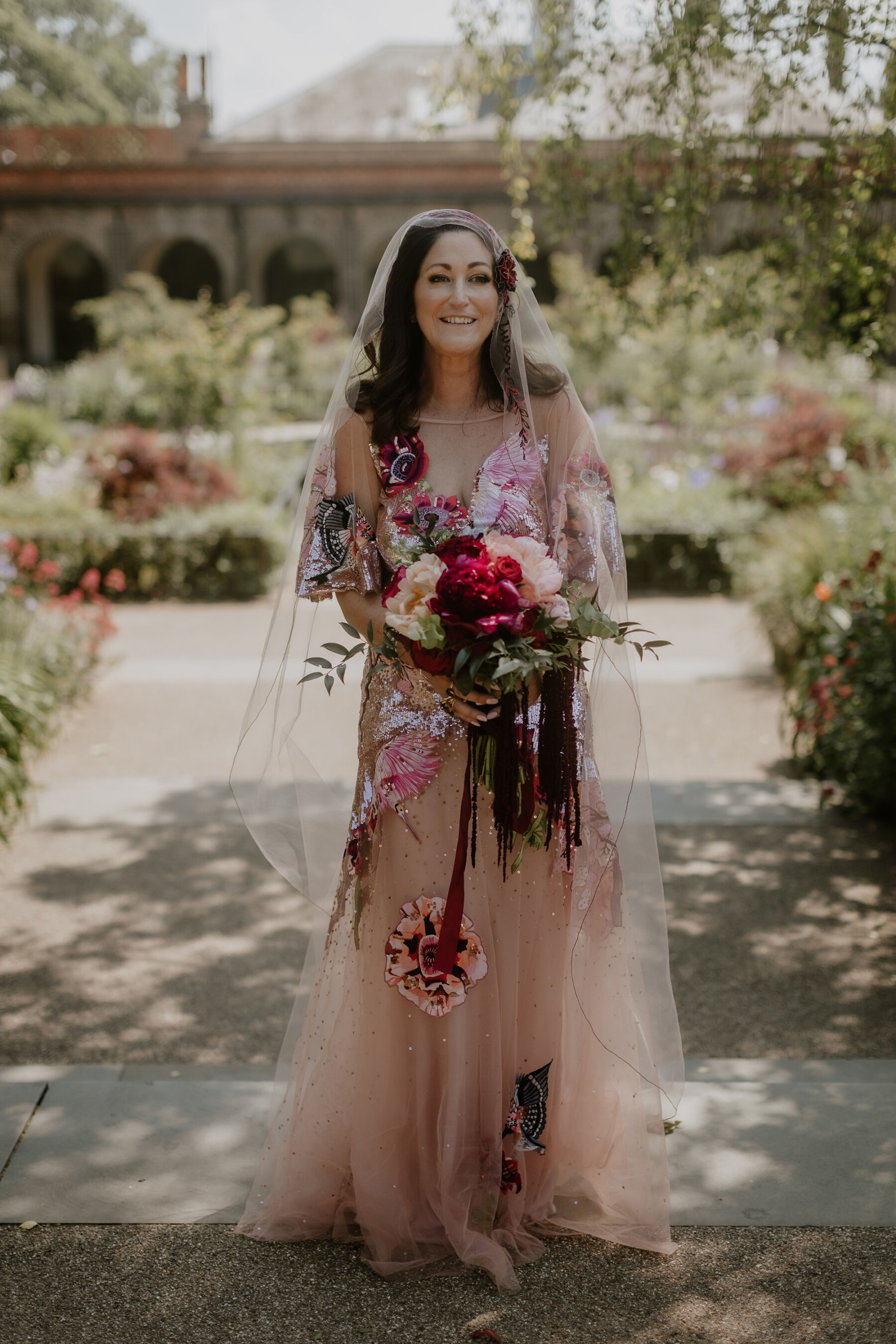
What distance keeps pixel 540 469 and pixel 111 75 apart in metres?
47.8

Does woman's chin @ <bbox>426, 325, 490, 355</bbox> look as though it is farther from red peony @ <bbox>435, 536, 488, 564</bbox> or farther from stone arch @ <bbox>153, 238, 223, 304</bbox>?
stone arch @ <bbox>153, 238, 223, 304</bbox>

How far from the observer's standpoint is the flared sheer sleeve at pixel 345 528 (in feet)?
8.29

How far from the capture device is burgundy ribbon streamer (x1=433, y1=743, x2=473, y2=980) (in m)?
2.37

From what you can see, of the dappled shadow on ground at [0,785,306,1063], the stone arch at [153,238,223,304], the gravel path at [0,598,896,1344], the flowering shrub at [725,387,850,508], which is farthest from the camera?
the stone arch at [153,238,223,304]

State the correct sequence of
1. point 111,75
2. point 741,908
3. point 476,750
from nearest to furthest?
point 476,750 < point 741,908 < point 111,75

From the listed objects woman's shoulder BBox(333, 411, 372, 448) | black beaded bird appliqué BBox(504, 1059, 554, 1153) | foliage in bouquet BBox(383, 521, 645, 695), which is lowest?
black beaded bird appliqué BBox(504, 1059, 554, 1153)

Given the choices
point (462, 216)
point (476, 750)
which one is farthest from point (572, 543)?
point (462, 216)

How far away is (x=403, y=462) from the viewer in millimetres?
2479

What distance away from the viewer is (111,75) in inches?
1706

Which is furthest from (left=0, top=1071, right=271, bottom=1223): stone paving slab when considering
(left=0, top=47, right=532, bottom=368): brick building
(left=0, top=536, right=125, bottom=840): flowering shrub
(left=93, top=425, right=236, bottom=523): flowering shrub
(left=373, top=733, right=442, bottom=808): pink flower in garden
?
(left=0, top=47, right=532, bottom=368): brick building

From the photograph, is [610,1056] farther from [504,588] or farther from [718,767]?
[718,767]

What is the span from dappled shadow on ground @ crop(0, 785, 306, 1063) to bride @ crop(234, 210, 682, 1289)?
3.94ft

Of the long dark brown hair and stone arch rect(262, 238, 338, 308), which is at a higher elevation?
stone arch rect(262, 238, 338, 308)

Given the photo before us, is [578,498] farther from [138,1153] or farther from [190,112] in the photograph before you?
[190,112]
